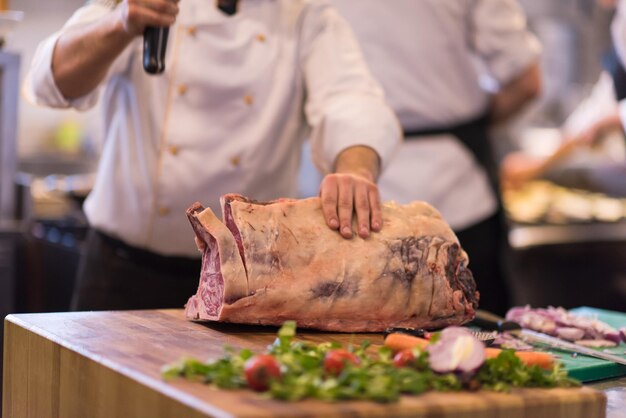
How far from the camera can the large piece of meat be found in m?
1.89

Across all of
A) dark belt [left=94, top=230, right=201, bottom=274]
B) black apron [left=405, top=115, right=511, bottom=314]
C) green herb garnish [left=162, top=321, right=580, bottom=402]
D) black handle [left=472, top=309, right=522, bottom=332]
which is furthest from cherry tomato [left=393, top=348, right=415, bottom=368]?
black apron [left=405, top=115, right=511, bottom=314]

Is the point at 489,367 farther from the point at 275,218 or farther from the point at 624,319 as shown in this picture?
the point at 624,319

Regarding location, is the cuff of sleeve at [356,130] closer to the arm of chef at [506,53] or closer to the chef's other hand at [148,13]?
the chef's other hand at [148,13]

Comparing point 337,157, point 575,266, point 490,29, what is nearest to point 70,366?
point 337,157

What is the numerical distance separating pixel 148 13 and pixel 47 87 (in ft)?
1.53

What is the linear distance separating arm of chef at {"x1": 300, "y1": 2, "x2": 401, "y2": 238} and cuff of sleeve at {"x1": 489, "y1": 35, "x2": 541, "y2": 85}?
132cm

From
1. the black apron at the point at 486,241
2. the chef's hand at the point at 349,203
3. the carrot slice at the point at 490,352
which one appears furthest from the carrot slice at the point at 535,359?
the black apron at the point at 486,241

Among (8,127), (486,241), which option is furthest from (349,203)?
(8,127)

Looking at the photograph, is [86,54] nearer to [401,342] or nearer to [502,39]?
[401,342]

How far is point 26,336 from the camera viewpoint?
70.0 inches

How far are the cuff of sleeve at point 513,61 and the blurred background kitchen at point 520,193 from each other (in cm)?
26

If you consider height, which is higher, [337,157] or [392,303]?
[337,157]

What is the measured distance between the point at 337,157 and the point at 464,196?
1.33 meters

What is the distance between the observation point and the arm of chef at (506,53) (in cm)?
367
